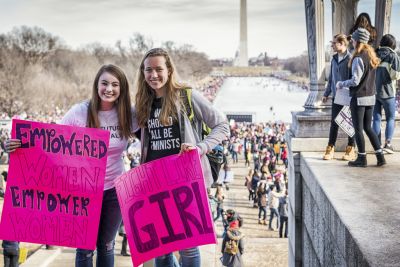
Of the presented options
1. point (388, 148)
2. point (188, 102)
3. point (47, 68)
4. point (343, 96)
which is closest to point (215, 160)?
point (188, 102)

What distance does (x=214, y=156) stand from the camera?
3.85 meters

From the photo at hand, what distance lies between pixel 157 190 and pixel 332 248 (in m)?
1.12

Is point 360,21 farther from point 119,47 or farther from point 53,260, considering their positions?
point 119,47

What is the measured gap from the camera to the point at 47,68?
241 feet

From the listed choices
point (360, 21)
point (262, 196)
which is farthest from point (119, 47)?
point (360, 21)

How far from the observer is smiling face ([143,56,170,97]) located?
3736 millimetres

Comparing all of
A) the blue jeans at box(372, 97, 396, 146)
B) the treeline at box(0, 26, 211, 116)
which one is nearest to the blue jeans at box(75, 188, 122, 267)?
the blue jeans at box(372, 97, 396, 146)

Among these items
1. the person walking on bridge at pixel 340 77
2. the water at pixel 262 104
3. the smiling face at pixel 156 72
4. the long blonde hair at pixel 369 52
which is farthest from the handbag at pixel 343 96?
the water at pixel 262 104

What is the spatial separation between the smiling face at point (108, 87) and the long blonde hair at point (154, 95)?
13 cm

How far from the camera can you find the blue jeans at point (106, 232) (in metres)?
3.84

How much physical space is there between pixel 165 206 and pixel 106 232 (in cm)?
42

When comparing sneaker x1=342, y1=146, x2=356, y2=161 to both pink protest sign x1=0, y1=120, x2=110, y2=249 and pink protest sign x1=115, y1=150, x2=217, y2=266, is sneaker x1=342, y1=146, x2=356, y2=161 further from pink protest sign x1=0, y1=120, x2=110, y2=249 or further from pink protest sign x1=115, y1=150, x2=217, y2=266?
pink protest sign x1=0, y1=120, x2=110, y2=249

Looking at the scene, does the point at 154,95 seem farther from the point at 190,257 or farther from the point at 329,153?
the point at 329,153

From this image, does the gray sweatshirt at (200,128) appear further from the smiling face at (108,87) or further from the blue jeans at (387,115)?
the blue jeans at (387,115)
